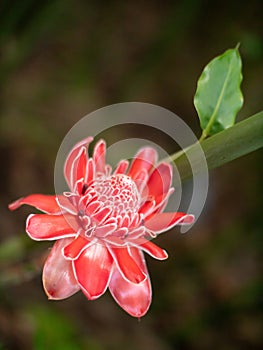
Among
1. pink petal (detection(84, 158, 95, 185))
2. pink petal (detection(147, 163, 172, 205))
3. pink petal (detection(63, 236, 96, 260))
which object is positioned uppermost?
pink petal (detection(84, 158, 95, 185))

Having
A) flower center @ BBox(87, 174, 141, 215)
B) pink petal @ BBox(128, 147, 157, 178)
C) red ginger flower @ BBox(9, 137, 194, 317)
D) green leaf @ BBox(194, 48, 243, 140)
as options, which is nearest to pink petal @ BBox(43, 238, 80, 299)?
red ginger flower @ BBox(9, 137, 194, 317)

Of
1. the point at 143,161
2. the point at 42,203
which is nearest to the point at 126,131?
the point at 143,161

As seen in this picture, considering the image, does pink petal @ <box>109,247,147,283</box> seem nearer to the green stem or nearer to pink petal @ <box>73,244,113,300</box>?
pink petal @ <box>73,244,113,300</box>

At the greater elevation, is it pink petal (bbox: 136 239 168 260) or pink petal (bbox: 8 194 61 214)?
pink petal (bbox: 8 194 61 214)

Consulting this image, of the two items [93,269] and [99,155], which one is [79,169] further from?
[93,269]

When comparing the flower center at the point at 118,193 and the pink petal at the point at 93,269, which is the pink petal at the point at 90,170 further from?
the pink petal at the point at 93,269

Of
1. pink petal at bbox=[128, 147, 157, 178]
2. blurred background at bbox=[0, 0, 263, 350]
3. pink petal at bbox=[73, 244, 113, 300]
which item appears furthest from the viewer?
blurred background at bbox=[0, 0, 263, 350]

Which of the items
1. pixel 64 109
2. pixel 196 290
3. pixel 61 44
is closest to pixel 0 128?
pixel 64 109
